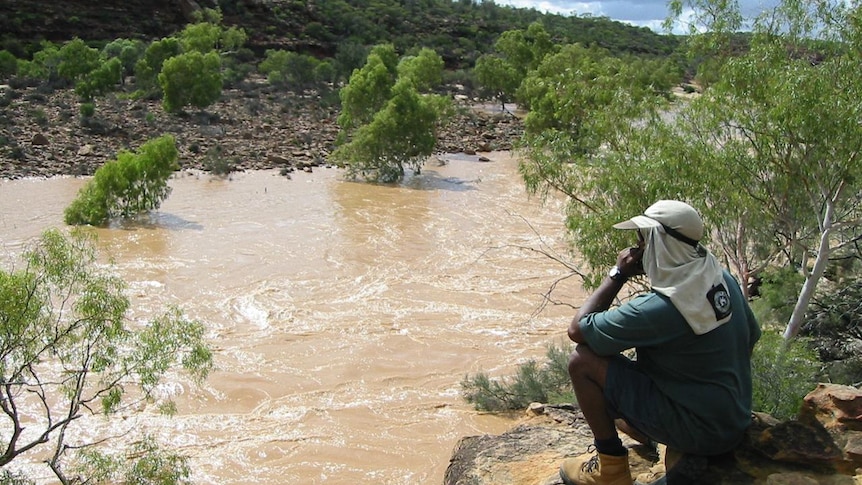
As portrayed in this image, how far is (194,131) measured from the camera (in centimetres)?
2619

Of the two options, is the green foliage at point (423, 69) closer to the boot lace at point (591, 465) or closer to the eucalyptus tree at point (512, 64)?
the eucalyptus tree at point (512, 64)

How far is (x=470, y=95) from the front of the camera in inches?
1626

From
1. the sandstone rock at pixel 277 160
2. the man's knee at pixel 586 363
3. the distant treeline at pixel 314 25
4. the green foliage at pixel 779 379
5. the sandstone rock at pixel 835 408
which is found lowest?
the sandstone rock at pixel 277 160

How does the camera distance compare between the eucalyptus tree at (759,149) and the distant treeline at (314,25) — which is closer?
the eucalyptus tree at (759,149)

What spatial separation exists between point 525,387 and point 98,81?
2637cm

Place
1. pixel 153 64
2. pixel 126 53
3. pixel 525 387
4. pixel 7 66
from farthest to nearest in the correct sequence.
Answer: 1. pixel 126 53
2. pixel 7 66
3. pixel 153 64
4. pixel 525 387

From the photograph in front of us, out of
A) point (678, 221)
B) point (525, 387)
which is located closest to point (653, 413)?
point (678, 221)

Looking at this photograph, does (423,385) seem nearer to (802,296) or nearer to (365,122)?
(802,296)

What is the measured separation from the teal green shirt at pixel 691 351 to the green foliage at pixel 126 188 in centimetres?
1422

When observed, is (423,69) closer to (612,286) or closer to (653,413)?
(612,286)

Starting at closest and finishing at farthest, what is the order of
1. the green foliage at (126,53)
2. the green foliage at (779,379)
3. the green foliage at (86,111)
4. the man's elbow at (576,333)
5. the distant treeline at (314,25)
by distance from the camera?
the man's elbow at (576,333) → the green foliage at (779,379) → the green foliage at (86,111) → the green foliage at (126,53) → the distant treeline at (314,25)

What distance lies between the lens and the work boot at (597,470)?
11.3 feet

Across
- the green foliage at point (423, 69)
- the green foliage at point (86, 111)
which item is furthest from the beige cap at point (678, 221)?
the green foliage at point (423, 69)

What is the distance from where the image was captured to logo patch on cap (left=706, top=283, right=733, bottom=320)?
311 centimetres
